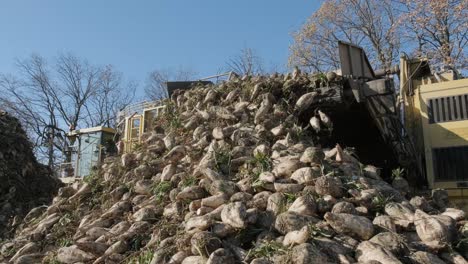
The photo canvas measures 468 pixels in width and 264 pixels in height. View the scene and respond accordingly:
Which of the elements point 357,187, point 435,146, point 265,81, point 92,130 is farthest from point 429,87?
point 92,130

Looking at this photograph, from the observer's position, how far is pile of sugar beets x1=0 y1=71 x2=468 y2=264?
362 cm

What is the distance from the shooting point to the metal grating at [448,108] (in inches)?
304

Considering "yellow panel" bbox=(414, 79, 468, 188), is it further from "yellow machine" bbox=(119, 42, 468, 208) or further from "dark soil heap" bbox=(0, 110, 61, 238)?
"dark soil heap" bbox=(0, 110, 61, 238)

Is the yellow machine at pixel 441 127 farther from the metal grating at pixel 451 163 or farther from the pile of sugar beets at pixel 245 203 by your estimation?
the pile of sugar beets at pixel 245 203

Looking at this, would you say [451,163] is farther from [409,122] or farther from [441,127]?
[409,122]

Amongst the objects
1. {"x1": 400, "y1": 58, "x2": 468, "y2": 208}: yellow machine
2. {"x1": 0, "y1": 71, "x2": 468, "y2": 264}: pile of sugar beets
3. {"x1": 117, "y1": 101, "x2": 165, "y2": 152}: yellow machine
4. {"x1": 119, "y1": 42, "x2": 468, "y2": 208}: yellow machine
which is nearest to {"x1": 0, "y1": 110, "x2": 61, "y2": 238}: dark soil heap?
{"x1": 117, "y1": 101, "x2": 165, "y2": 152}: yellow machine

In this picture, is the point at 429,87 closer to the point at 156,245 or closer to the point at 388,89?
the point at 388,89

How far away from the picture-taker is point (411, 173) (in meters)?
7.70

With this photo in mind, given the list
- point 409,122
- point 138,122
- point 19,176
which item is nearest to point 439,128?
point 409,122

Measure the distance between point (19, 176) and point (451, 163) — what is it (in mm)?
8035

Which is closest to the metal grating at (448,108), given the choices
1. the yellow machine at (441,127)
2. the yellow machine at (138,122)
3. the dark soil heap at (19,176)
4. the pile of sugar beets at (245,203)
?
the yellow machine at (441,127)

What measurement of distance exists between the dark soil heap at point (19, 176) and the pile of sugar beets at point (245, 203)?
8.22 feet

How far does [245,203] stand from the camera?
4.25 m

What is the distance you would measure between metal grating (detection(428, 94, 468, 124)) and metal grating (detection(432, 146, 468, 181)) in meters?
0.52
